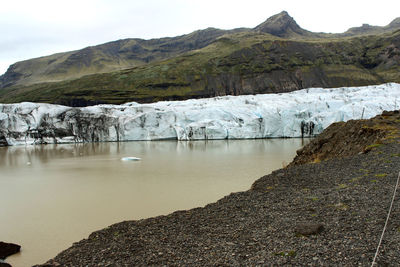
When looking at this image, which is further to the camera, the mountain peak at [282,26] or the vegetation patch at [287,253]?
the mountain peak at [282,26]

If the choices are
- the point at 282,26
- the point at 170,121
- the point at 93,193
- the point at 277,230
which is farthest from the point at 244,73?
the point at 277,230

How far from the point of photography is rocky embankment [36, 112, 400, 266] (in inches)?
138

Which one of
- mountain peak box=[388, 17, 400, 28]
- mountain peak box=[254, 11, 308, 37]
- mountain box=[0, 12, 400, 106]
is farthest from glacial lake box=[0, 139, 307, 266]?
mountain peak box=[388, 17, 400, 28]

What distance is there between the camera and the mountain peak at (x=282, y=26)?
119375 mm

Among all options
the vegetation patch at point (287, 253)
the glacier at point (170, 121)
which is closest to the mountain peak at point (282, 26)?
the glacier at point (170, 121)

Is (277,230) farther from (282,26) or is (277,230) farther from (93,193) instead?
(282,26)

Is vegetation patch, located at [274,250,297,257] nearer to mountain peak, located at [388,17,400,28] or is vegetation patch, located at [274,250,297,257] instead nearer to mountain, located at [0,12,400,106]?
mountain, located at [0,12,400,106]

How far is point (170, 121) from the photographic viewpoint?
→ 1245 inches

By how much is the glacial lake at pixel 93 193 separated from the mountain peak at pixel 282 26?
4484 inches

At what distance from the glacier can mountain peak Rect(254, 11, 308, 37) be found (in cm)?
9390

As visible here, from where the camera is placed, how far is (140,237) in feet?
15.3

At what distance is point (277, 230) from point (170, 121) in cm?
2773

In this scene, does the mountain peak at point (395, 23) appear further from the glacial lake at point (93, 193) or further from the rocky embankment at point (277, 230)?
the rocky embankment at point (277, 230)

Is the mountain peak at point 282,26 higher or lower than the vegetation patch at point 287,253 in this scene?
higher
